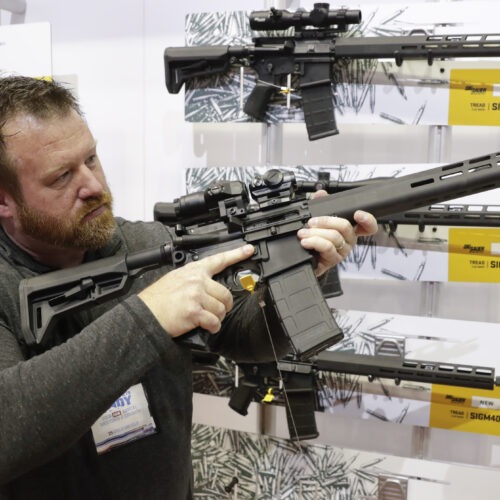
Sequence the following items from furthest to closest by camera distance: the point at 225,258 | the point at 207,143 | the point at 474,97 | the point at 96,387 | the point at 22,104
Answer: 1. the point at 207,143
2. the point at 474,97
3. the point at 22,104
4. the point at 225,258
5. the point at 96,387

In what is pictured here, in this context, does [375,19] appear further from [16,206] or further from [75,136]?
[16,206]

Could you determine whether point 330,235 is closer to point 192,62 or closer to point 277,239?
point 277,239

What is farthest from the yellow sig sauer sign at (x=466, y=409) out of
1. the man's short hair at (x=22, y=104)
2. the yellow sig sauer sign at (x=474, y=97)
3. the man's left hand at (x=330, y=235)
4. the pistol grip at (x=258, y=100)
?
the man's short hair at (x=22, y=104)

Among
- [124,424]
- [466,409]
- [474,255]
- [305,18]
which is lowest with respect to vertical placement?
[466,409]

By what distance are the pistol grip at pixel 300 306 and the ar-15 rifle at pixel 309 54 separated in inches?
30.3

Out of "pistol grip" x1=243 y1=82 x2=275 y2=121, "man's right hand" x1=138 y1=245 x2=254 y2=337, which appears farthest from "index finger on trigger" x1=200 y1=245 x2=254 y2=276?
"pistol grip" x1=243 y1=82 x2=275 y2=121

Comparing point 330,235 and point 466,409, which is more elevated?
point 330,235

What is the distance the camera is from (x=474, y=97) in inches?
63.7

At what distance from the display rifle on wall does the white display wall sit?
28.2 inches

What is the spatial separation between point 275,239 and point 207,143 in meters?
1.01

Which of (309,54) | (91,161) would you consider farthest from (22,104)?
(309,54)

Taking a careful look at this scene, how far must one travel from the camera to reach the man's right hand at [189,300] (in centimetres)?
81

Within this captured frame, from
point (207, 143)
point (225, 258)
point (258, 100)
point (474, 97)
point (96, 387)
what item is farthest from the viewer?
point (207, 143)

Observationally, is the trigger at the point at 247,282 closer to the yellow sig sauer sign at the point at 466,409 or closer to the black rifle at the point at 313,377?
the black rifle at the point at 313,377
